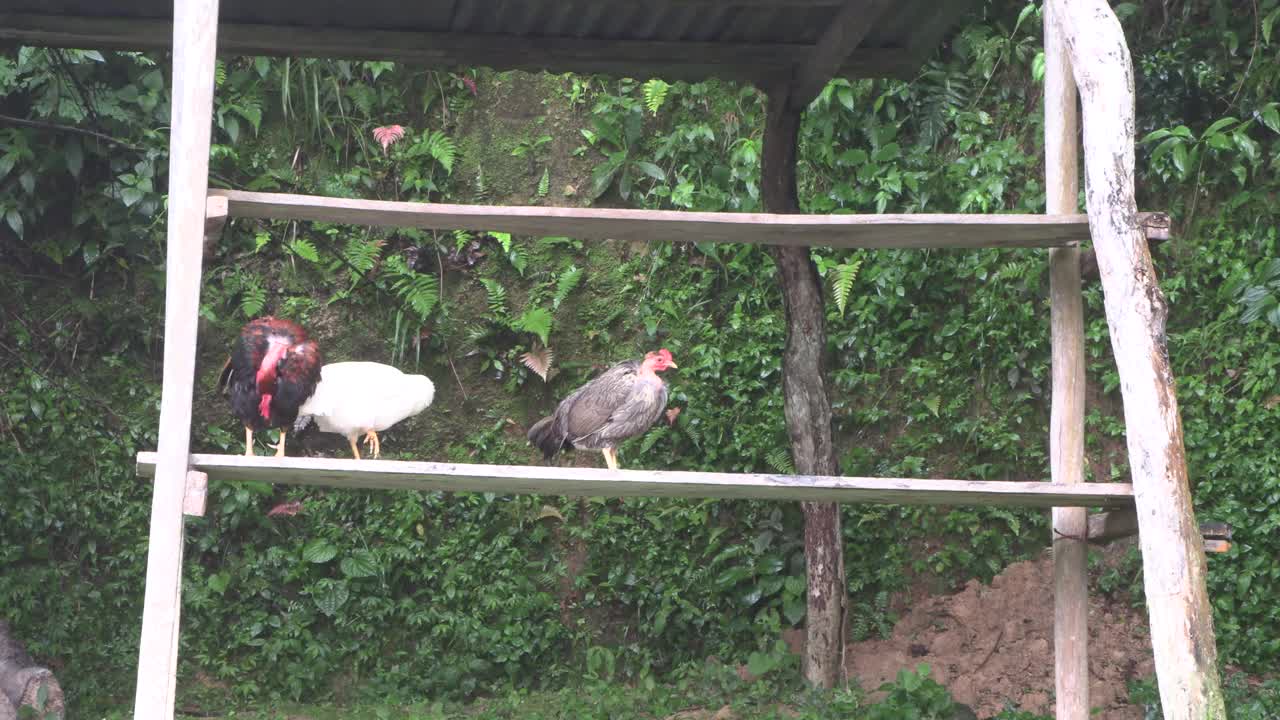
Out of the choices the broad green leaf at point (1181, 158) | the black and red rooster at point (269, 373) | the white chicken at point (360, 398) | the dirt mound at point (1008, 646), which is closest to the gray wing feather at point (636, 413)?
the white chicken at point (360, 398)

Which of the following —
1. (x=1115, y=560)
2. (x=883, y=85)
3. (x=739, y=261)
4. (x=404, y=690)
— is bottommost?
(x=404, y=690)

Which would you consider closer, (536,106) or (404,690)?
(404,690)

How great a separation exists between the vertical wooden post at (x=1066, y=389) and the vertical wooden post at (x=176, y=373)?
2.94 metres

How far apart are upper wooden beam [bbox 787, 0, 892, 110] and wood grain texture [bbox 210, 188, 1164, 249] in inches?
43.3

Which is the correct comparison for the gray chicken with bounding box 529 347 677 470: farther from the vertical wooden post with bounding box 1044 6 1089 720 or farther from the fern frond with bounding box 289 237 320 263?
the fern frond with bounding box 289 237 320 263

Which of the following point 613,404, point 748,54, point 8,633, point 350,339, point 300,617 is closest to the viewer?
point 613,404

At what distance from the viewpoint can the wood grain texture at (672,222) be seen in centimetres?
412

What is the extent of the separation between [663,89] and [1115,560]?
3831mm

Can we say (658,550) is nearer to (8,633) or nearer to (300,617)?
(300,617)

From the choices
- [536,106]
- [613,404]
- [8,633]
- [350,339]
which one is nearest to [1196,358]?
[613,404]

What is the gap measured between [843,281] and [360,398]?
336cm

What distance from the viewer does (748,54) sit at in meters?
5.77

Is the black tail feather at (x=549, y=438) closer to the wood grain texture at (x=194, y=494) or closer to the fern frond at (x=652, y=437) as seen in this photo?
the wood grain texture at (x=194, y=494)

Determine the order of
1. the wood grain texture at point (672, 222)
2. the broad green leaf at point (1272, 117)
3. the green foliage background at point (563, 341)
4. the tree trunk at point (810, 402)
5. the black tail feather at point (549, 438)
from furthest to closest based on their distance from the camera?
the green foliage background at point (563, 341) → the broad green leaf at point (1272, 117) → the tree trunk at point (810, 402) → the black tail feather at point (549, 438) → the wood grain texture at point (672, 222)
